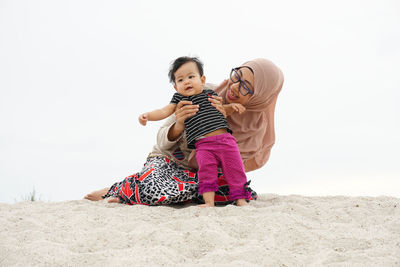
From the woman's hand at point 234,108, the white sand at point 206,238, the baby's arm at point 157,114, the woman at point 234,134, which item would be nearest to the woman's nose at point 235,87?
the woman at point 234,134

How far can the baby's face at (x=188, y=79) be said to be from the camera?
12.3 ft

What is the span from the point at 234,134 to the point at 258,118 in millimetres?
365

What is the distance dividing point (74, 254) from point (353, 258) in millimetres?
1712

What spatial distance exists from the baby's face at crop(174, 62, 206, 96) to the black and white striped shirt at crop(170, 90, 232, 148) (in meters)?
0.07

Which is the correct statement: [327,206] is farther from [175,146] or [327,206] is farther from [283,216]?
[175,146]

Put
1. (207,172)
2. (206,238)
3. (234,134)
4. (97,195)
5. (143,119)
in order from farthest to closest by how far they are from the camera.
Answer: (97,195) → (234,134) → (207,172) → (143,119) → (206,238)

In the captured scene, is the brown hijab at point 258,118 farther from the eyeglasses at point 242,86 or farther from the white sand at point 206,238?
the white sand at point 206,238

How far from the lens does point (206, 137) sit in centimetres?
371

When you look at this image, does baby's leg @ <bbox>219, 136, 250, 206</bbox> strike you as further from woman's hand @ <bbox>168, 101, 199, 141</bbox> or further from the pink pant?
woman's hand @ <bbox>168, 101, 199, 141</bbox>

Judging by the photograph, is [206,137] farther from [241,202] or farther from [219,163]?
[241,202]

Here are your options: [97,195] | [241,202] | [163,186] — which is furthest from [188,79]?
[97,195]

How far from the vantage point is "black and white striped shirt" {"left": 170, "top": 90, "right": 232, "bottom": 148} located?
3.72 m

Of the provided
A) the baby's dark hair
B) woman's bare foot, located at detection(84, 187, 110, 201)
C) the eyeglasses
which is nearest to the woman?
the eyeglasses

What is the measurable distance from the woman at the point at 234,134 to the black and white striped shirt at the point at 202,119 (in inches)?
3.0
